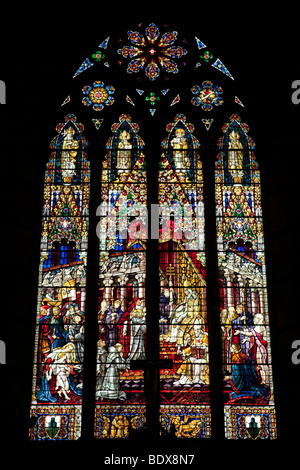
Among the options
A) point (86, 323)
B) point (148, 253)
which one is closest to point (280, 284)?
point (148, 253)

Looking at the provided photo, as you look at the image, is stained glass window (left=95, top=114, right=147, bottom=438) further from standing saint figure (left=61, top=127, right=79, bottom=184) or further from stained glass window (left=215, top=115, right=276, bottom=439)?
stained glass window (left=215, top=115, right=276, bottom=439)

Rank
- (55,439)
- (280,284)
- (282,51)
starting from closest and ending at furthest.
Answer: (55,439), (280,284), (282,51)

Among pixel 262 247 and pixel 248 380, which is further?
pixel 262 247

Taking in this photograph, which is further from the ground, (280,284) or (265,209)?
(265,209)

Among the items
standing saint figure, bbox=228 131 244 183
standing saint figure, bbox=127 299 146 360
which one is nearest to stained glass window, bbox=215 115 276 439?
standing saint figure, bbox=228 131 244 183

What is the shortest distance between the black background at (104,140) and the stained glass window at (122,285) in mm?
417

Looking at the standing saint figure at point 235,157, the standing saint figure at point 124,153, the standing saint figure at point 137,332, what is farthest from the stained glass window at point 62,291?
the standing saint figure at point 235,157

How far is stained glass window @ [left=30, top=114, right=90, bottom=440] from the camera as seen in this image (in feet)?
32.5

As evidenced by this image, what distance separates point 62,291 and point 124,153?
212cm

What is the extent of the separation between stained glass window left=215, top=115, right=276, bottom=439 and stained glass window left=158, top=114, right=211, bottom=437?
0.26m

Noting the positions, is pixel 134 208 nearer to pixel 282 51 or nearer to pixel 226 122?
pixel 226 122

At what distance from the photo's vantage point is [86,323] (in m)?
10.3

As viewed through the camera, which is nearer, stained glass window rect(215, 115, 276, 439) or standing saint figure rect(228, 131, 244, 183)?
stained glass window rect(215, 115, 276, 439)

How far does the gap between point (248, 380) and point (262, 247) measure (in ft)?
5.72
